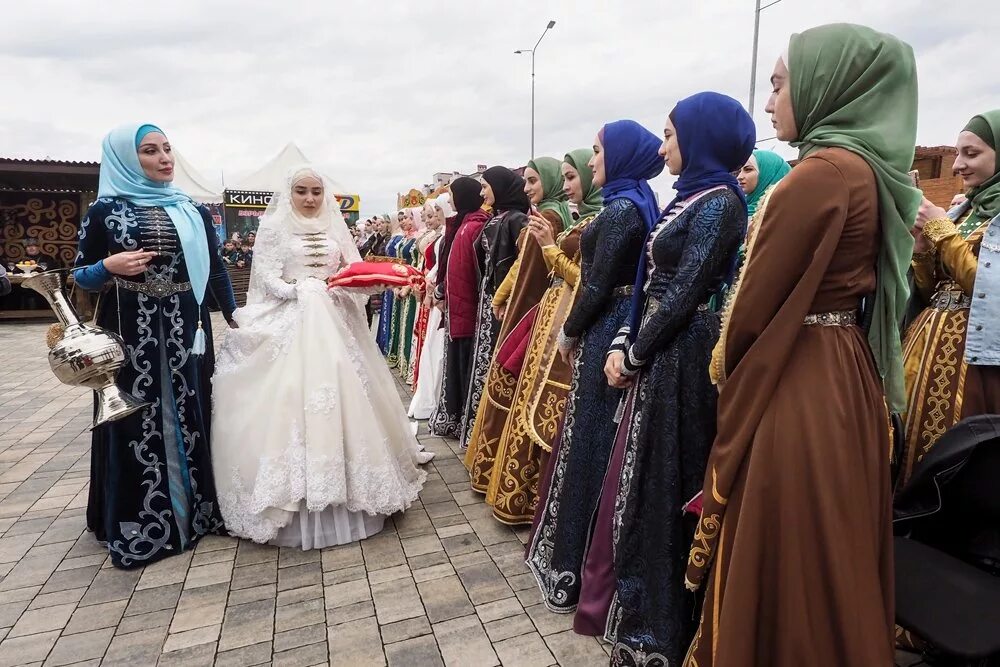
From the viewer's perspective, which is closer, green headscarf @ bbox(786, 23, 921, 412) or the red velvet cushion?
green headscarf @ bbox(786, 23, 921, 412)

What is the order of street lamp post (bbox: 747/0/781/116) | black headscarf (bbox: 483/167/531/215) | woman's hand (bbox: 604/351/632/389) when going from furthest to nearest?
1. street lamp post (bbox: 747/0/781/116)
2. black headscarf (bbox: 483/167/531/215)
3. woman's hand (bbox: 604/351/632/389)

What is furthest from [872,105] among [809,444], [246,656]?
[246,656]

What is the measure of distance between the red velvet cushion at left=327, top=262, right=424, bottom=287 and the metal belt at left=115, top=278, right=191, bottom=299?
71 cm

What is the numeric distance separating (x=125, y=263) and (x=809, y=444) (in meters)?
2.72

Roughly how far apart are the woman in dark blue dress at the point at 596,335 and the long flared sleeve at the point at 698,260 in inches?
17.1

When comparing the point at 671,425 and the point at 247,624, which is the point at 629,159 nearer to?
the point at 671,425

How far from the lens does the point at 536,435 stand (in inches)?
107

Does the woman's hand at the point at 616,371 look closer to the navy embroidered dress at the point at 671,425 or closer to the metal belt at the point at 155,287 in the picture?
the navy embroidered dress at the point at 671,425

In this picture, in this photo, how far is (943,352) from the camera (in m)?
2.13

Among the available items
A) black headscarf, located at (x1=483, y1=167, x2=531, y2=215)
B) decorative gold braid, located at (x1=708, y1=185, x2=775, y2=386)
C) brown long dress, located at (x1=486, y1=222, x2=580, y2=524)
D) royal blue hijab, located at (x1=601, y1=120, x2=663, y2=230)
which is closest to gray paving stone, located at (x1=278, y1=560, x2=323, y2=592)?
brown long dress, located at (x1=486, y1=222, x2=580, y2=524)

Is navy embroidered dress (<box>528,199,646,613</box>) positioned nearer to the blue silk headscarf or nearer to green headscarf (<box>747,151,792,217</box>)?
green headscarf (<box>747,151,792,217</box>)

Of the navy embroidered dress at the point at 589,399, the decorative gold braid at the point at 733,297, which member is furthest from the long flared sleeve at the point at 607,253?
the decorative gold braid at the point at 733,297

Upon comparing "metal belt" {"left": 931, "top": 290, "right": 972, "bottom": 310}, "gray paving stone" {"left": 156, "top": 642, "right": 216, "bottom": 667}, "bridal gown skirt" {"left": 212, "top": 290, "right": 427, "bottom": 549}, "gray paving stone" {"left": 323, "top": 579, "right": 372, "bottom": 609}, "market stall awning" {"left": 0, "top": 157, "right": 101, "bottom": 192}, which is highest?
"market stall awning" {"left": 0, "top": 157, "right": 101, "bottom": 192}

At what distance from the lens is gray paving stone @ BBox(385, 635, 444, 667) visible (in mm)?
2082
